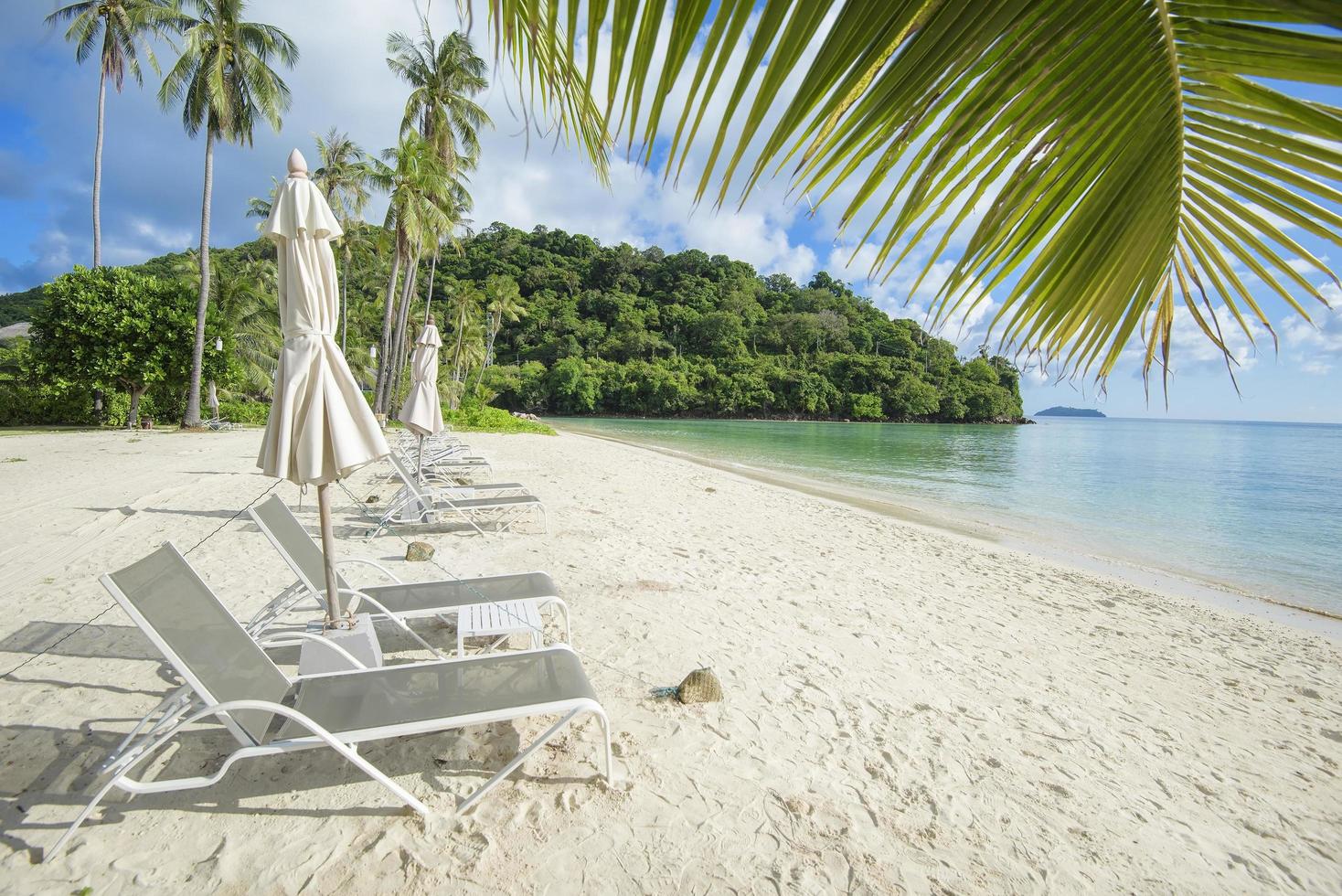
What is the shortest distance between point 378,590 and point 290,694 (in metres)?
1.22

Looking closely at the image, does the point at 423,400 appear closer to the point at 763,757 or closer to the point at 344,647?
the point at 344,647

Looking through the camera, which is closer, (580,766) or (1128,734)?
(580,766)

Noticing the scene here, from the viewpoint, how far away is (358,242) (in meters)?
26.0

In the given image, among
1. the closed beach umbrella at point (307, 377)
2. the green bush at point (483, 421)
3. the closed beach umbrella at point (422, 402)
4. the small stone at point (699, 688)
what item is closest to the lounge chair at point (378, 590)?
the closed beach umbrella at point (307, 377)

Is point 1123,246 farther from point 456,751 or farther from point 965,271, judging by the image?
point 456,751

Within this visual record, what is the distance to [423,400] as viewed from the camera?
8.20 metres

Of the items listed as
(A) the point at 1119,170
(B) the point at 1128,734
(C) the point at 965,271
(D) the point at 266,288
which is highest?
(D) the point at 266,288

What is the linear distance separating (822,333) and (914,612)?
221ft

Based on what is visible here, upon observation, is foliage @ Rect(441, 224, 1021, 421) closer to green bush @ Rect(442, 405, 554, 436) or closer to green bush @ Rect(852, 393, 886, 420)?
green bush @ Rect(852, 393, 886, 420)

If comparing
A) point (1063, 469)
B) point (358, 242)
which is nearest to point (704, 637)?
point (1063, 469)

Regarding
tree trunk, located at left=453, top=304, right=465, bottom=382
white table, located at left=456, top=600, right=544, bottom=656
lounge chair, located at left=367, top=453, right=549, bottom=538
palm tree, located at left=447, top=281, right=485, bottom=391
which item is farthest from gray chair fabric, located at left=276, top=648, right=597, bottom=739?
palm tree, located at left=447, top=281, right=485, bottom=391

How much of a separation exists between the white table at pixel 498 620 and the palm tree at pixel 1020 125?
3.00 metres

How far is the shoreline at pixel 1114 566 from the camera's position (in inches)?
283

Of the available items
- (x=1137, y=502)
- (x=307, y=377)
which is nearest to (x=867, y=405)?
(x=1137, y=502)
